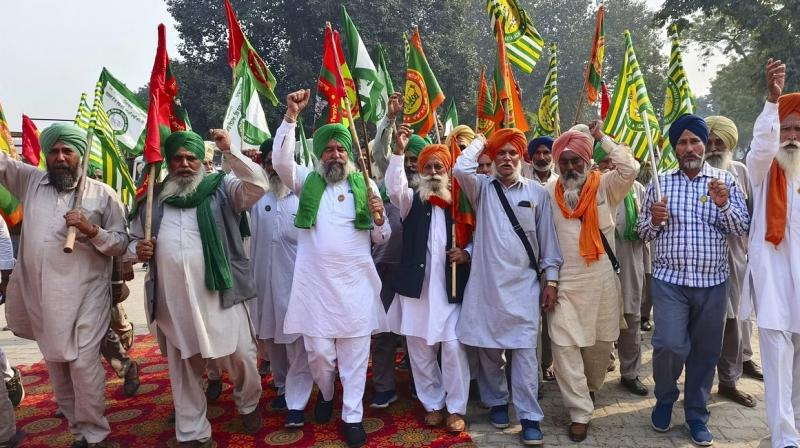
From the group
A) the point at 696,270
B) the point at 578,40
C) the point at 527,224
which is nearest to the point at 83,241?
the point at 527,224

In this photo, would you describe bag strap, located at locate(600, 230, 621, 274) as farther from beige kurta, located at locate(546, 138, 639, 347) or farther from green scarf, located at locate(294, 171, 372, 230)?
green scarf, located at locate(294, 171, 372, 230)

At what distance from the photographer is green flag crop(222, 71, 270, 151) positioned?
173 inches

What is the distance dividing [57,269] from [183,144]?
1119 millimetres

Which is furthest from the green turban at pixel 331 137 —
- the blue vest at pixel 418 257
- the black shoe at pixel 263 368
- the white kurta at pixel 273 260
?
the black shoe at pixel 263 368

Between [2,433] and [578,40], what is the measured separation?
4086 cm

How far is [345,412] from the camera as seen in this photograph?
3656 mm

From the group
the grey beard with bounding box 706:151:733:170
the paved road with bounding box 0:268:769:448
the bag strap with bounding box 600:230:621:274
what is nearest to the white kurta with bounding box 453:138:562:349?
the bag strap with bounding box 600:230:621:274

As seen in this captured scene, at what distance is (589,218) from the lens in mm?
3641

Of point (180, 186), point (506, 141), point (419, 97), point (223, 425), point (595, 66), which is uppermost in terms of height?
point (595, 66)

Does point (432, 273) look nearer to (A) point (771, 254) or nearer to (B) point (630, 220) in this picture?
(B) point (630, 220)

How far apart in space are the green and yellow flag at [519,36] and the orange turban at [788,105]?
190cm

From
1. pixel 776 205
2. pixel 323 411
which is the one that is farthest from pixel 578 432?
pixel 776 205

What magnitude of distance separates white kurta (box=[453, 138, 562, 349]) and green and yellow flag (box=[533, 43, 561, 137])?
206cm

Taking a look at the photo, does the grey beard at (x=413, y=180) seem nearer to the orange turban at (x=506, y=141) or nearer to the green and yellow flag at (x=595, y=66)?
the orange turban at (x=506, y=141)
